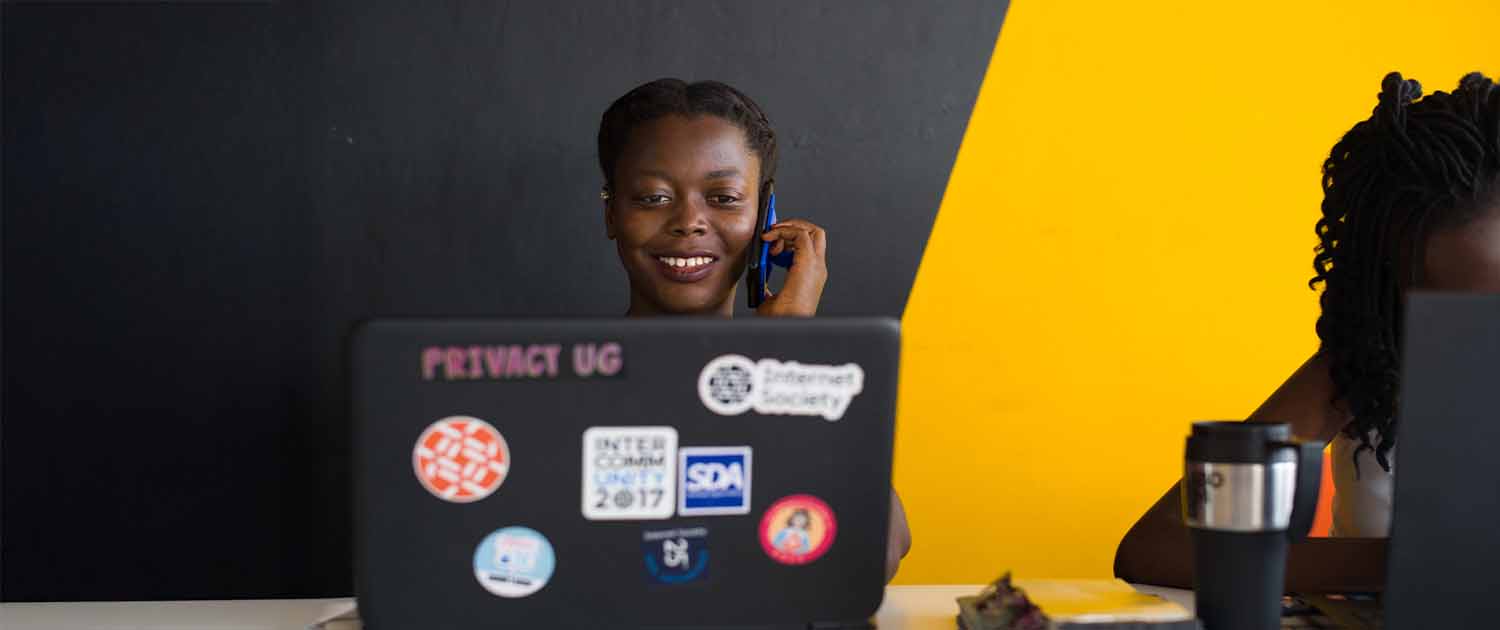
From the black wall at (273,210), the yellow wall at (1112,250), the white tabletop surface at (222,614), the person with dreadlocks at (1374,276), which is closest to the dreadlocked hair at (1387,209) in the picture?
the person with dreadlocks at (1374,276)

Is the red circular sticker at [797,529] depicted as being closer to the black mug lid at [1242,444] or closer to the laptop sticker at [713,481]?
the laptop sticker at [713,481]

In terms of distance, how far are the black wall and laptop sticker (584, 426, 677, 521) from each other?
133cm

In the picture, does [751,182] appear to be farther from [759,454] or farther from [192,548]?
[192,548]

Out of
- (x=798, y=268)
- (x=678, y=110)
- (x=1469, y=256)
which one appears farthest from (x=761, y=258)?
(x=1469, y=256)

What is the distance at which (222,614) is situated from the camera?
118 cm

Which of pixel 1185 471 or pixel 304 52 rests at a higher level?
pixel 304 52

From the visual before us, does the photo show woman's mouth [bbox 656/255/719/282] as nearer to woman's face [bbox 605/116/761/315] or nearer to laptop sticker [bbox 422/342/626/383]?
woman's face [bbox 605/116/761/315]

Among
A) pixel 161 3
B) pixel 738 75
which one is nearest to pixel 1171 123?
pixel 738 75

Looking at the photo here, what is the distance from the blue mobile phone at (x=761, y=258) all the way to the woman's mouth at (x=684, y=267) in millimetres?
87

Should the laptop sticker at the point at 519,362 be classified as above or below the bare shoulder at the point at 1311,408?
above

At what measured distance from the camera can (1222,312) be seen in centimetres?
237

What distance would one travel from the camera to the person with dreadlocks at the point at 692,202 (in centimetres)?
182

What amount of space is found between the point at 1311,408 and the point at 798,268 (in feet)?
2.44

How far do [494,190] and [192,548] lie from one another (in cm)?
85
